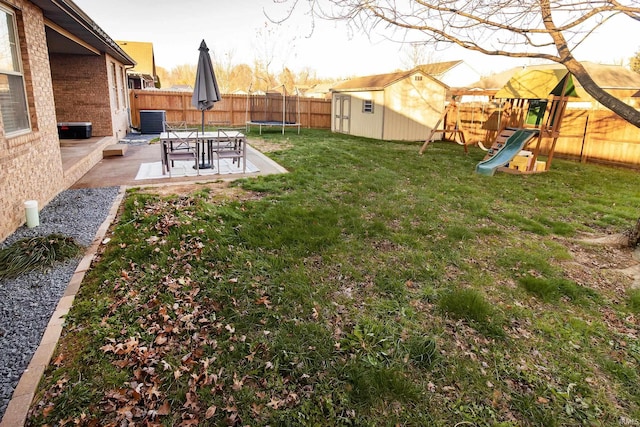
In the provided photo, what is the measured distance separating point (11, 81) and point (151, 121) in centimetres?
1121

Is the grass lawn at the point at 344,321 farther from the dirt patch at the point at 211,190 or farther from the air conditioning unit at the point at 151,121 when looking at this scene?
the air conditioning unit at the point at 151,121

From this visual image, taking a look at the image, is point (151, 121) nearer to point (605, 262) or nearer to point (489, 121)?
point (489, 121)

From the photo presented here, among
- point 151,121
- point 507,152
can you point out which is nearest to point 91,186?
point 507,152

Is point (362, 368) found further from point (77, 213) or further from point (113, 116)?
point (113, 116)

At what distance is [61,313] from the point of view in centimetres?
290

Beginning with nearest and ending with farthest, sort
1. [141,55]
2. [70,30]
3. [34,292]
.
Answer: [34,292] < [70,30] < [141,55]

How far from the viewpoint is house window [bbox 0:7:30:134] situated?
446 cm

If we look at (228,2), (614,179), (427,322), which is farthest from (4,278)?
(228,2)

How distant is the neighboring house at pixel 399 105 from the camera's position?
1539 cm

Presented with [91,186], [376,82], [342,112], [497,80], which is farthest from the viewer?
[497,80]

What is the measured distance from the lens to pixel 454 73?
30.6m

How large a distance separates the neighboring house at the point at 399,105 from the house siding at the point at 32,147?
11948 mm

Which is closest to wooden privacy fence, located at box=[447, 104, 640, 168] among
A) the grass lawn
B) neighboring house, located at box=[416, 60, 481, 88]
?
the grass lawn

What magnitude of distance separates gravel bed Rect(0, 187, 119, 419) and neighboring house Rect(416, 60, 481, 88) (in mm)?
29337
